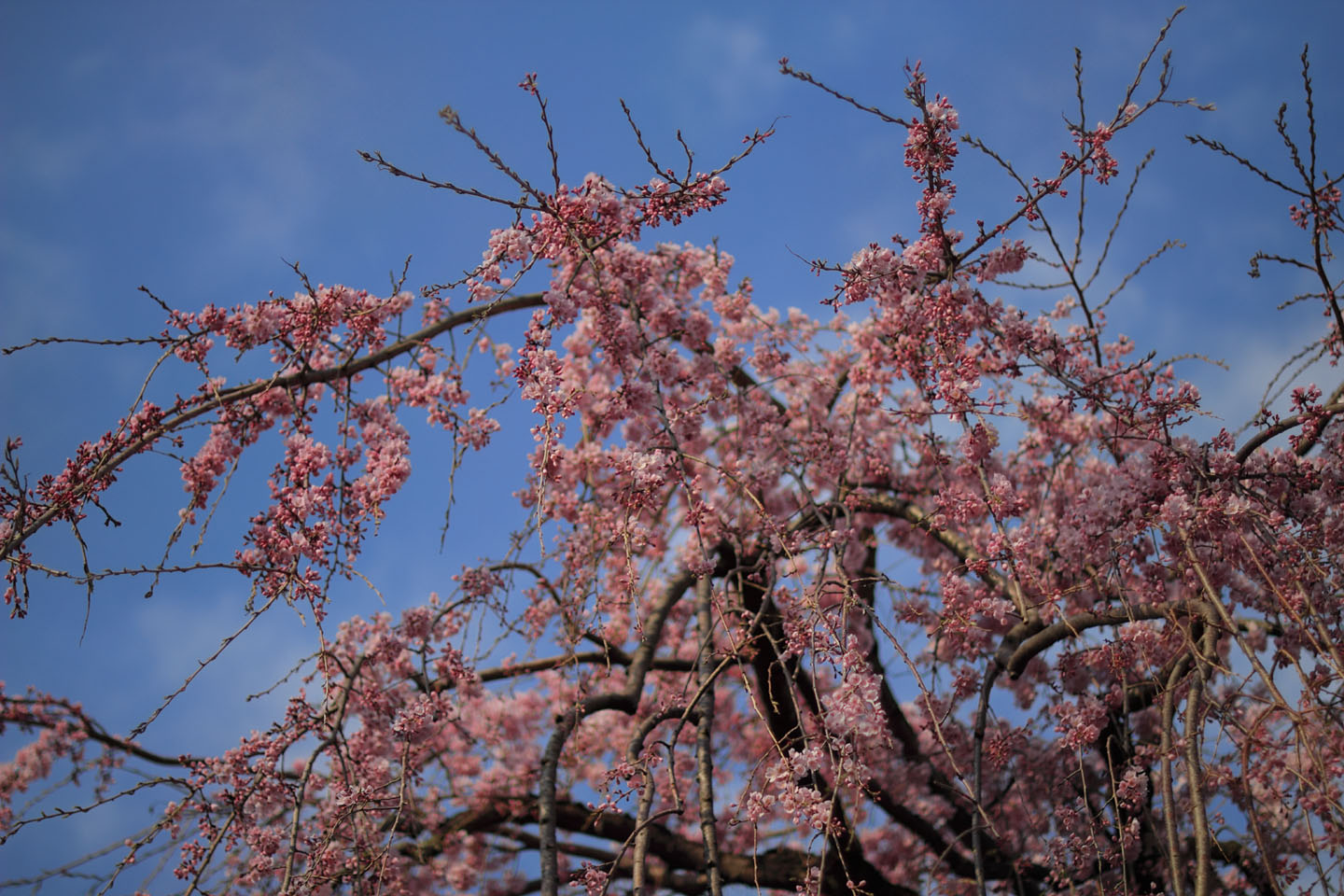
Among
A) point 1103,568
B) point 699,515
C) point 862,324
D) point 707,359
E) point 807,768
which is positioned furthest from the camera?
point 862,324

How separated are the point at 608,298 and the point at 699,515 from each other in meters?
1.69

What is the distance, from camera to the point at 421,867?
21.9 feet

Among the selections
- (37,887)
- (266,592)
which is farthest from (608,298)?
(37,887)

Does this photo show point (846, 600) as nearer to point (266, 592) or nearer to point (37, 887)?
point (266, 592)

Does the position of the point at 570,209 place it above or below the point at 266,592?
A: above

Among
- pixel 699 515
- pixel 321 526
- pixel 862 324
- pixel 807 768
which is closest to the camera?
pixel 807 768

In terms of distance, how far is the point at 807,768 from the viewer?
290cm

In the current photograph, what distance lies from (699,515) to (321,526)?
1597mm

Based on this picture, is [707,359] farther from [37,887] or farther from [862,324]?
[37,887]

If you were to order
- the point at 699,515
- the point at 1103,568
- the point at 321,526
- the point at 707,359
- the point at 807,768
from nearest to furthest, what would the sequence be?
the point at 807,768, the point at 699,515, the point at 321,526, the point at 1103,568, the point at 707,359

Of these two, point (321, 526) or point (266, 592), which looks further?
point (321, 526)

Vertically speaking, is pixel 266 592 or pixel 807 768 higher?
pixel 266 592

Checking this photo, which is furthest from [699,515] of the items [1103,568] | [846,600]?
[1103,568]

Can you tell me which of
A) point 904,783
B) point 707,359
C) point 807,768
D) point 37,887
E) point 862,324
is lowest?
point 807,768
